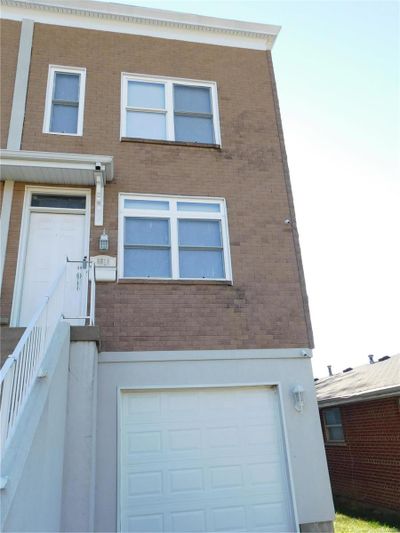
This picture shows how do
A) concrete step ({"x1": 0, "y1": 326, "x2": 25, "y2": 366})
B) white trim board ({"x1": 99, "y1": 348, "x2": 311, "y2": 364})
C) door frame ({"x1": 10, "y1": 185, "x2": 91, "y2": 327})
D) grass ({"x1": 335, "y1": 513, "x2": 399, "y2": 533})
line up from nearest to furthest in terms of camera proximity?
concrete step ({"x1": 0, "y1": 326, "x2": 25, "y2": 366}), white trim board ({"x1": 99, "y1": 348, "x2": 311, "y2": 364}), door frame ({"x1": 10, "y1": 185, "x2": 91, "y2": 327}), grass ({"x1": 335, "y1": 513, "x2": 399, "y2": 533})

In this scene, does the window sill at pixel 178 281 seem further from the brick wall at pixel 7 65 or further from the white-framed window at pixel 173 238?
the brick wall at pixel 7 65

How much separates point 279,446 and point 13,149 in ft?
22.1

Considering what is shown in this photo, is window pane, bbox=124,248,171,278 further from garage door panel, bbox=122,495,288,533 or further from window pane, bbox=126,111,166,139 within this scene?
garage door panel, bbox=122,495,288,533

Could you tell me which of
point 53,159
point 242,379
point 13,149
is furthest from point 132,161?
point 242,379

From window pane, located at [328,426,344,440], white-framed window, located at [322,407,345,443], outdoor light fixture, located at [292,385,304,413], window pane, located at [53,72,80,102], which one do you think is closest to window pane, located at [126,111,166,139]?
window pane, located at [53,72,80,102]

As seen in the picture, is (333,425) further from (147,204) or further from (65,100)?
(65,100)

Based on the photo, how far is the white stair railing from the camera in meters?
3.51

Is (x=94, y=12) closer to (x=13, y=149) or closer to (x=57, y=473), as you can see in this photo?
(x=13, y=149)

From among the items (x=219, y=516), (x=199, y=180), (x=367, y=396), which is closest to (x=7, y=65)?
(x=199, y=180)

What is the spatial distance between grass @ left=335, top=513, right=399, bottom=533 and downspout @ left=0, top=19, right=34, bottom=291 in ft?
31.0

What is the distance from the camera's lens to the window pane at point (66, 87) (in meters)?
8.45

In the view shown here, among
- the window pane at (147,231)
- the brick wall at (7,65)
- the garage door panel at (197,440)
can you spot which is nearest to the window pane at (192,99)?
the window pane at (147,231)

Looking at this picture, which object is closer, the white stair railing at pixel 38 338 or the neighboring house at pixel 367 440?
the white stair railing at pixel 38 338

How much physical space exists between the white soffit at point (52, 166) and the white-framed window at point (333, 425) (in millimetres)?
10880
